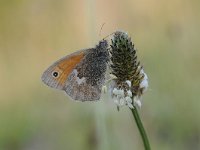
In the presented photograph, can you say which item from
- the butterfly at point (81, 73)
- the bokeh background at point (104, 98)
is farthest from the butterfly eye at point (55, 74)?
the bokeh background at point (104, 98)

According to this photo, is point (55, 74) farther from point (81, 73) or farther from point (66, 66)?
point (81, 73)

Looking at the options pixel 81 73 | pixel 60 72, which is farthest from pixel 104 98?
pixel 60 72

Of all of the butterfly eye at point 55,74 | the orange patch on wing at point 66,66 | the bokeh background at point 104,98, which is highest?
the bokeh background at point 104,98

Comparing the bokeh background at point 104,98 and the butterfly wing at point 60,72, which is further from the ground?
the bokeh background at point 104,98

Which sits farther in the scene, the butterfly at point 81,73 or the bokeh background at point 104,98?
the bokeh background at point 104,98

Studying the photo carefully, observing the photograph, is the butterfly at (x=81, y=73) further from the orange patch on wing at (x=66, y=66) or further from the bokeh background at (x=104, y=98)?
the bokeh background at (x=104, y=98)

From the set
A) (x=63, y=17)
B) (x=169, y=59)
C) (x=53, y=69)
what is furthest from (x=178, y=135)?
(x=63, y=17)

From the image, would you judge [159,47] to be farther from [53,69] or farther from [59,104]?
[53,69]
